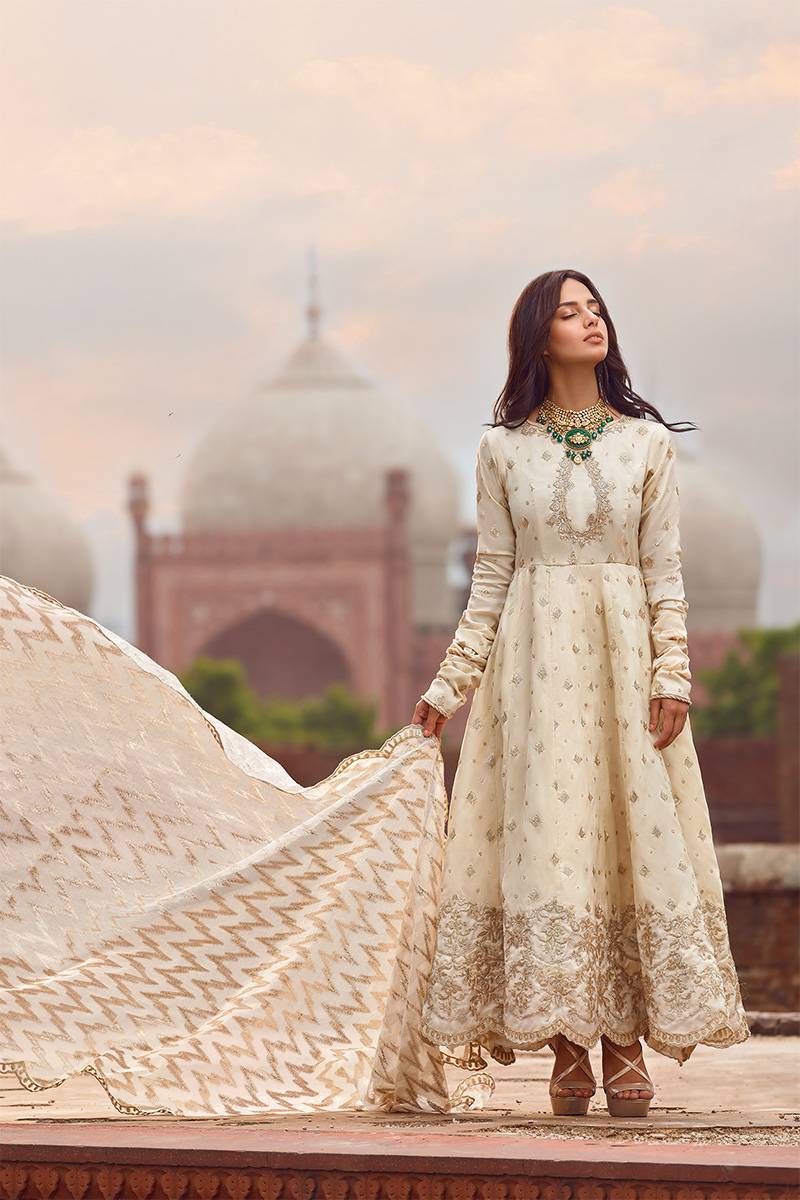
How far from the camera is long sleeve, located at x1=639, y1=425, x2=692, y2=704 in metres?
4.25

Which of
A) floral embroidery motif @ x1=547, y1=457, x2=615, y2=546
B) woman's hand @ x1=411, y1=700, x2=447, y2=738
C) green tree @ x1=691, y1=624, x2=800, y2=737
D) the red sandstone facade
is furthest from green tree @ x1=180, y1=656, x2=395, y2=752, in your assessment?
floral embroidery motif @ x1=547, y1=457, x2=615, y2=546

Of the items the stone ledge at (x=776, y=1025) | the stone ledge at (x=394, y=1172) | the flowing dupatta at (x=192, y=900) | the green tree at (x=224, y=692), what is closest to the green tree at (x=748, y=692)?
the green tree at (x=224, y=692)

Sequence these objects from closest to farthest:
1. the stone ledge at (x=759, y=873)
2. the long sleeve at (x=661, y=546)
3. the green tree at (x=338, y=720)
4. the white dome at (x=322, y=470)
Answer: the long sleeve at (x=661, y=546), the stone ledge at (x=759, y=873), the green tree at (x=338, y=720), the white dome at (x=322, y=470)

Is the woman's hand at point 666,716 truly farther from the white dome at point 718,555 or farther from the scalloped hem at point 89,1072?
the white dome at point 718,555

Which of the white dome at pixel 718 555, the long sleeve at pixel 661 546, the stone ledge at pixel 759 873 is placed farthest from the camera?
the white dome at pixel 718 555

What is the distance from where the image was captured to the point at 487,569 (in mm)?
4355

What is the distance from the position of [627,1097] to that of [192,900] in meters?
0.82

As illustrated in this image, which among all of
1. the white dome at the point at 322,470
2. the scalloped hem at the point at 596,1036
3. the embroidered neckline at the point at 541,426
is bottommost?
the scalloped hem at the point at 596,1036

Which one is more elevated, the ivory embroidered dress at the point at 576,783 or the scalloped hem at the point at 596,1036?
the ivory embroidered dress at the point at 576,783

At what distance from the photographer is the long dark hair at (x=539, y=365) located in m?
4.33

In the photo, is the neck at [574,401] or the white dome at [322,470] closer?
the neck at [574,401]

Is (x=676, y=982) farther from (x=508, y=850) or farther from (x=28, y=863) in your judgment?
(x=28, y=863)

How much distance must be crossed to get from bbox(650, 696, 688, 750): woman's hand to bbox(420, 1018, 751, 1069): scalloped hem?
1.47 ft

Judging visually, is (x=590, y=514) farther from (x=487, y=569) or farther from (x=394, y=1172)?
(x=394, y=1172)
